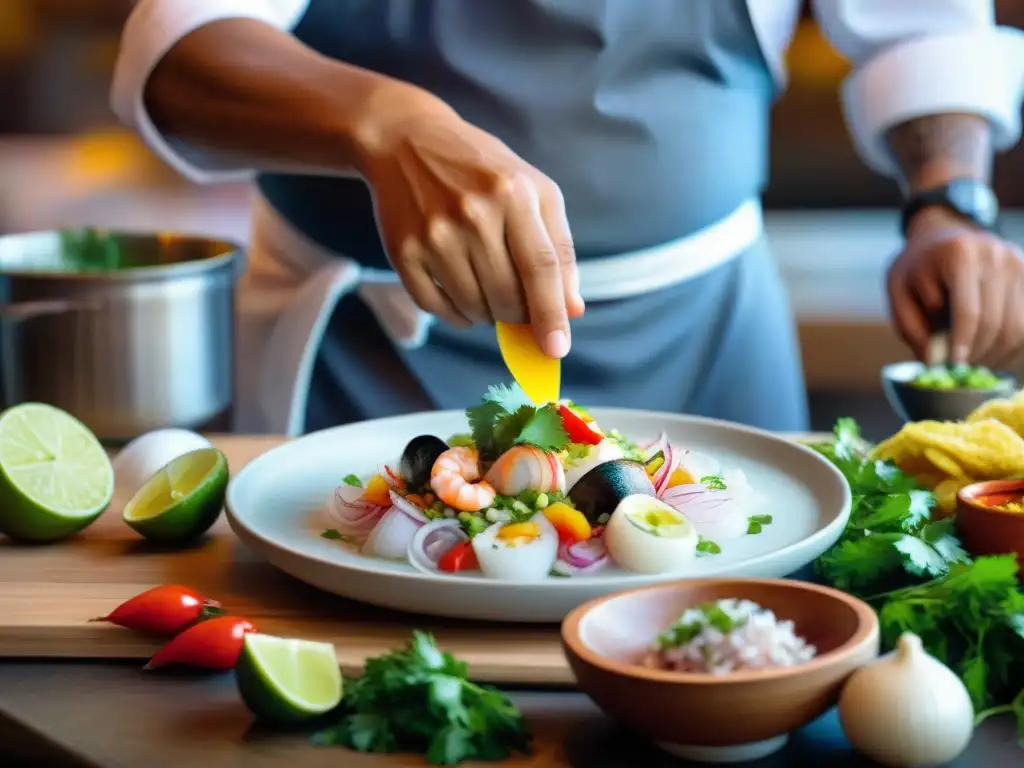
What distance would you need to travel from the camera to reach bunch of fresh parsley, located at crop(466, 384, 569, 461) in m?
1.14

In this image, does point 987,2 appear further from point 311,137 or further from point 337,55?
point 311,137

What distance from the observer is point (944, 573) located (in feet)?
3.26

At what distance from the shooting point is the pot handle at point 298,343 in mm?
1760

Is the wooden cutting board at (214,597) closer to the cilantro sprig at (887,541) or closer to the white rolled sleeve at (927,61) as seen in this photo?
the cilantro sprig at (887,541)

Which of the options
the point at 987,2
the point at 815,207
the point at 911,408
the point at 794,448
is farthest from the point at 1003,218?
the point at 794,448

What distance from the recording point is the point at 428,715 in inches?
32.2

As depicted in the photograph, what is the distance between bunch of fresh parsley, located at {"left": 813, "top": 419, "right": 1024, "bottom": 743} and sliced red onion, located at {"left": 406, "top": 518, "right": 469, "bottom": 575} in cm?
31

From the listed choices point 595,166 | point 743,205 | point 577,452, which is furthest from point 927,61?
point 577,452

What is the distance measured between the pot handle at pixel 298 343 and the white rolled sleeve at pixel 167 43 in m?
0.19

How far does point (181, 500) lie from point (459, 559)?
1.02 ft

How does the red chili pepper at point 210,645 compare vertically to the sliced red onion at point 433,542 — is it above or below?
below

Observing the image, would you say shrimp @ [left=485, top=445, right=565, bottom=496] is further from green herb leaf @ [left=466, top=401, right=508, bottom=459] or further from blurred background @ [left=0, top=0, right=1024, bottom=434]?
blurred background @ [left=0, top=0, right=1024, bottom=434]

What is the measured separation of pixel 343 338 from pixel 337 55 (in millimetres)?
398

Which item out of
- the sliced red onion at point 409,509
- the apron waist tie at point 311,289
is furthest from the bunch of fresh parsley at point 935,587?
the apron waist tie at point 311,289
